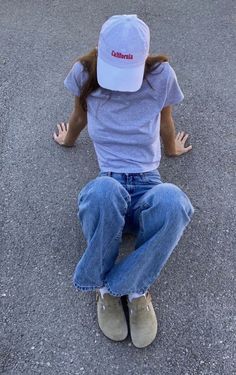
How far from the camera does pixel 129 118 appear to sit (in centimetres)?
237

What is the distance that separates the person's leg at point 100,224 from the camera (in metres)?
2.12

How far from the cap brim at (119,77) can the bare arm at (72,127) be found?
14.2 inches

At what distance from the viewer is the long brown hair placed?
2.30 metres

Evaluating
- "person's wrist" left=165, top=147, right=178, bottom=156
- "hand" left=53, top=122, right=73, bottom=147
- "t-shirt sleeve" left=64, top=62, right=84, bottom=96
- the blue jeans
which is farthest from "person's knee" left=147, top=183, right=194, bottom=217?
"hand" left=53, top=122, right=73, bottom=147

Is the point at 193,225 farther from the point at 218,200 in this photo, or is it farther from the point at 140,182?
the point at 140,182

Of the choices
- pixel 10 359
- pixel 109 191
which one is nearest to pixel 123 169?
pixel 109 191

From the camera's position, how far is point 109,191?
2133 mm

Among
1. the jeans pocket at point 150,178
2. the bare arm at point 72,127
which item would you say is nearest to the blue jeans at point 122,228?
the jeans pocket at point 150,178

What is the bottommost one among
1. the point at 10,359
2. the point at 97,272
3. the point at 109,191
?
the point at 10,359

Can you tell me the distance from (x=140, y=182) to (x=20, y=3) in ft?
8.68

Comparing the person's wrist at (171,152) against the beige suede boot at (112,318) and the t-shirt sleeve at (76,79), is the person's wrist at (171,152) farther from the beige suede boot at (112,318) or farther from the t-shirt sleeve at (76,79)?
the beige suede boot at (112,318)

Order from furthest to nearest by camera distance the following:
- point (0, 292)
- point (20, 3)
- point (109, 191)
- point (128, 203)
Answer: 1. point (20, 3)
2. point (0, 292)
3. point (128, 203)
4. point (109, 191)

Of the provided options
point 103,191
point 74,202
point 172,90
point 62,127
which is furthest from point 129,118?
point 62,127

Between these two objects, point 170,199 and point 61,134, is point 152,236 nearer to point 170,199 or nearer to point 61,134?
point 170,199
